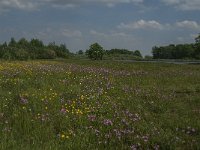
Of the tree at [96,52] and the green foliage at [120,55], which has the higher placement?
the tree at [96,52]

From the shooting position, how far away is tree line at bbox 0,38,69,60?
201ft

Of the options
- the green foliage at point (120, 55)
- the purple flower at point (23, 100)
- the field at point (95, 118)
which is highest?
the purple flower at point (23, 100)

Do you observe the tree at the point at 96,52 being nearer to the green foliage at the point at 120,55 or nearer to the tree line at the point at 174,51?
the green foliage at the point at 120,55

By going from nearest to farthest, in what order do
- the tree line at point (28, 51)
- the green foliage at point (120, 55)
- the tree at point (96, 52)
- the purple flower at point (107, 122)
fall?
the purple flower at point (107, 122), the tree line at point (28, 51), the tree at point (96, 52), the green foliage at point (120, 55)

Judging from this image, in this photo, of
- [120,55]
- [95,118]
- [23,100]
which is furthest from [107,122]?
[120,55]

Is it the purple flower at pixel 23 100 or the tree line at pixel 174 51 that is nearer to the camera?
the purple flower at pixel 23 100

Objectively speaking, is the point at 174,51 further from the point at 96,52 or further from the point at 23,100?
the point at 23,100

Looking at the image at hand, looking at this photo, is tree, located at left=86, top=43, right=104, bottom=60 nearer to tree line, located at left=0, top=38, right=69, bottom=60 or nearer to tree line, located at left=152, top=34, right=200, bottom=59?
tree line, located at left=0, top=38, right=69, bottom=60

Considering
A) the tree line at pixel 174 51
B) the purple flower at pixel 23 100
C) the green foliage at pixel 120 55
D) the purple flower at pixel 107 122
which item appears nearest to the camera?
the purple flower at pixel 107 122

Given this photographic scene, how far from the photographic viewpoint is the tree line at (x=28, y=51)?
61.3m

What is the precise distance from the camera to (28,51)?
249 ft

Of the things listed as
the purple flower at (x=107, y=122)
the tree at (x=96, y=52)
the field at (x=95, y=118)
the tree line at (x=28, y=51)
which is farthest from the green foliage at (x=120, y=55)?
the purple flower at (x=107, y=122)

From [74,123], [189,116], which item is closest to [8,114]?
[74,123]

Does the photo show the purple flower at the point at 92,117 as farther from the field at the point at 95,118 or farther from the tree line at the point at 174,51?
the tree line at the point at 174,51
